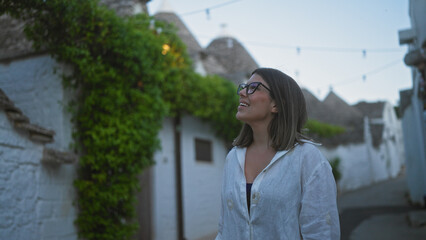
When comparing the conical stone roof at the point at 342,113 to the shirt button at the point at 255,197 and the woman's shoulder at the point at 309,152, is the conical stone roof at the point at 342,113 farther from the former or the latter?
the shirt button at the point at 255,197

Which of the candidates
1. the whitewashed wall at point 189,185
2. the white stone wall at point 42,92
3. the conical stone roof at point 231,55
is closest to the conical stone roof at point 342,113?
the conical stone roof at point 231,55

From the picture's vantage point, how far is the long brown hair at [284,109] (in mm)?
2043

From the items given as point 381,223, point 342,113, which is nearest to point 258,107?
point 381,223

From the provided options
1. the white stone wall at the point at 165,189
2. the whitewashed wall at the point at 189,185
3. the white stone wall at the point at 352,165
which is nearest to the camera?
the white stone wall at the point at 165,189

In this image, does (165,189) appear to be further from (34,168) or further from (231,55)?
(231,55)

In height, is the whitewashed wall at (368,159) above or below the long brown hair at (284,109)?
below

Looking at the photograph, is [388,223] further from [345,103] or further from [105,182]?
[345,103]

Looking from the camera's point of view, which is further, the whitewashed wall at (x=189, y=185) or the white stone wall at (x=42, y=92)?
the whitewashed wall at (x=189, y=185)

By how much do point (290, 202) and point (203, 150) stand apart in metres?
7.95

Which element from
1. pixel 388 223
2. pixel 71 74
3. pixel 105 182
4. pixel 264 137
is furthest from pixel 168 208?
pixel 264 137

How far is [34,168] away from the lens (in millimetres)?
4402

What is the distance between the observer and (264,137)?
2.17 m

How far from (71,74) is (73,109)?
499 mm

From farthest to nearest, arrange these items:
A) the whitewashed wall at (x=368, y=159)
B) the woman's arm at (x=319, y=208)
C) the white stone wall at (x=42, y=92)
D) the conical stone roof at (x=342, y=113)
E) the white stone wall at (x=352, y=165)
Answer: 1. the conical stone roof at (x=342, y=113)
2. the whitewashed wall at (x=368, y=159)
3. the white stone wall at (x=352, y=165)
4. the white stone wall at (x=42, y=92)
5. the woman's arm at (x=319, y=208)
